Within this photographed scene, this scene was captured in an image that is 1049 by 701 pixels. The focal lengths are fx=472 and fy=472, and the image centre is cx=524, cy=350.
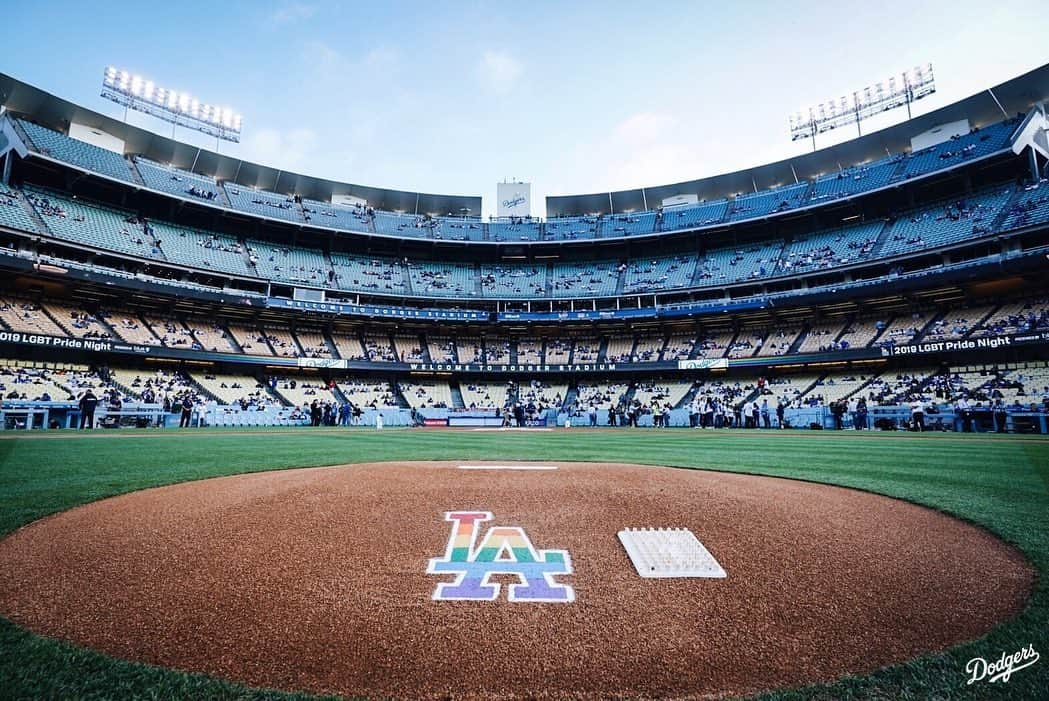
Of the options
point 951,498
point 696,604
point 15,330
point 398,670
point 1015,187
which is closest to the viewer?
point 398,670

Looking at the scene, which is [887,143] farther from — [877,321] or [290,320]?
[290,320]

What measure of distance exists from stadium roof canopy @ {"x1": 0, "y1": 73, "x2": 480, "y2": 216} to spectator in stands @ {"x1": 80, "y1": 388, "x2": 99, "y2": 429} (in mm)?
25876

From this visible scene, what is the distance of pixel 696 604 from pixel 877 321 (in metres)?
39.5

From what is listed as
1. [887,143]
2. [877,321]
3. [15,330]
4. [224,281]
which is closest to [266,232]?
[224,281]

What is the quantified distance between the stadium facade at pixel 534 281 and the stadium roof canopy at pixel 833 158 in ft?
0.72

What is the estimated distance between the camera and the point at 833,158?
42188 mm

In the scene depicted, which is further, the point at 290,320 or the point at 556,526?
the point at 290,320

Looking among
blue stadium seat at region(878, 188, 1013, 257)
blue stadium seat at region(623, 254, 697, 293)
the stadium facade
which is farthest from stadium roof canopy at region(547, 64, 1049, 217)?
blue stadium seat at region(623, 254, 697, 293)

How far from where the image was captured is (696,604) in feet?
8.77

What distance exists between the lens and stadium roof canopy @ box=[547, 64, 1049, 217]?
3347 cm

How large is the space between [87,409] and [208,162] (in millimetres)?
29221

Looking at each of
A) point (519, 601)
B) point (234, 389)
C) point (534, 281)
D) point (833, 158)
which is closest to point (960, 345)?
point (833, 158)

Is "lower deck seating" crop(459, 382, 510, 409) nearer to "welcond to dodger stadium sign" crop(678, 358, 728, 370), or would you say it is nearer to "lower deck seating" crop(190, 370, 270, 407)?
"lower deck seating" crop(190, 370, 270, 407)

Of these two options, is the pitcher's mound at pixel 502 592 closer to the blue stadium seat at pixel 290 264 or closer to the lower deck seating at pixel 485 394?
the lower deck seating at pixel 485 394
